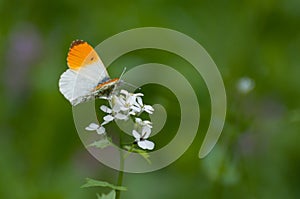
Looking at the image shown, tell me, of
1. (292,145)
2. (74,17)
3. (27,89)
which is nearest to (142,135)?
(292,145)

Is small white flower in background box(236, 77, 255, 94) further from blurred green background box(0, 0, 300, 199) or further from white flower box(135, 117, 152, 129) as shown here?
white flower box(135, 117, 152, 129)

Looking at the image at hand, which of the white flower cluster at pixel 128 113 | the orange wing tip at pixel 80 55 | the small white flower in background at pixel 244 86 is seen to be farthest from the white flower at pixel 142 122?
the small white flower in background at pixel 244 86

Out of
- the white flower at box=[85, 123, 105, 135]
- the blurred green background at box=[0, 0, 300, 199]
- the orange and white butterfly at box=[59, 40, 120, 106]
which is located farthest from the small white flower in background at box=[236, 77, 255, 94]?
the white flower at box=[85, 123, 105, 135]

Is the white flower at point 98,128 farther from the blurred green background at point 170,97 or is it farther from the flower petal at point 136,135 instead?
the blurred green background at point 170,97

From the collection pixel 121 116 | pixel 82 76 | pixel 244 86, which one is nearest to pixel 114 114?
pixel 121 116

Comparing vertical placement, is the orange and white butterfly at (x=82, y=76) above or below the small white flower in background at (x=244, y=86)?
below
